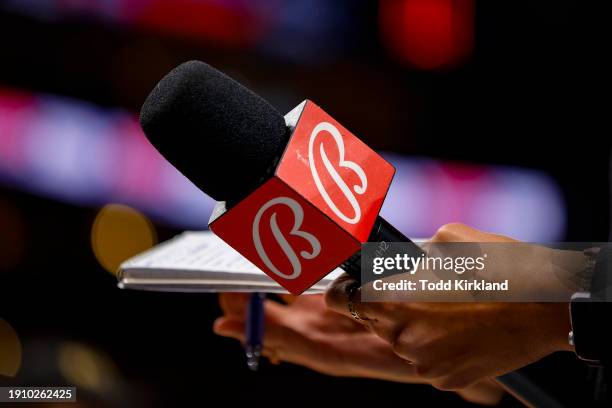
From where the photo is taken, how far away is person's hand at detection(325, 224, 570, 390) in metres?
0.60

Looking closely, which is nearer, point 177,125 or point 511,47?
point 177,125

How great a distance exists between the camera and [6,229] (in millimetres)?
2863

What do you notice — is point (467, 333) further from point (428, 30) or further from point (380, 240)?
point (428, 30)

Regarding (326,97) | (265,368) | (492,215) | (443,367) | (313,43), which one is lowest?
(443,367)

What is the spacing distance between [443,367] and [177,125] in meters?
0.33

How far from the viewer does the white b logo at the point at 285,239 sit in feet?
1.90

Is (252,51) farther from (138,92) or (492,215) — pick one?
(492,215)

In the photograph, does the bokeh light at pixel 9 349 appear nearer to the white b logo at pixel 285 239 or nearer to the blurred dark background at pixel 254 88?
the blurred dark background at pixel 254 88

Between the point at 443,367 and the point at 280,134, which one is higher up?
the point at 280,134

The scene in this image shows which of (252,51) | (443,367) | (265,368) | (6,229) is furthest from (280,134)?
(6,229)

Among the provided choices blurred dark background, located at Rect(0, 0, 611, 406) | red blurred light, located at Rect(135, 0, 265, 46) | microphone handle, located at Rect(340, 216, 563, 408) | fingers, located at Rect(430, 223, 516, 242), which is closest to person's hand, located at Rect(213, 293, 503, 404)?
microphone handle, located at Rect(340, 216, 563, 408)

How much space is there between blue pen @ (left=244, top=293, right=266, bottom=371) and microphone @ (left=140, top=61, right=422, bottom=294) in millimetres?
337

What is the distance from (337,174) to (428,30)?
2298 mm

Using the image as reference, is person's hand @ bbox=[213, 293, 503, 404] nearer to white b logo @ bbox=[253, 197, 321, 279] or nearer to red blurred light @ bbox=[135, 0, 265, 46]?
white b logo @ bbox=[253, 197, 321, 279]
